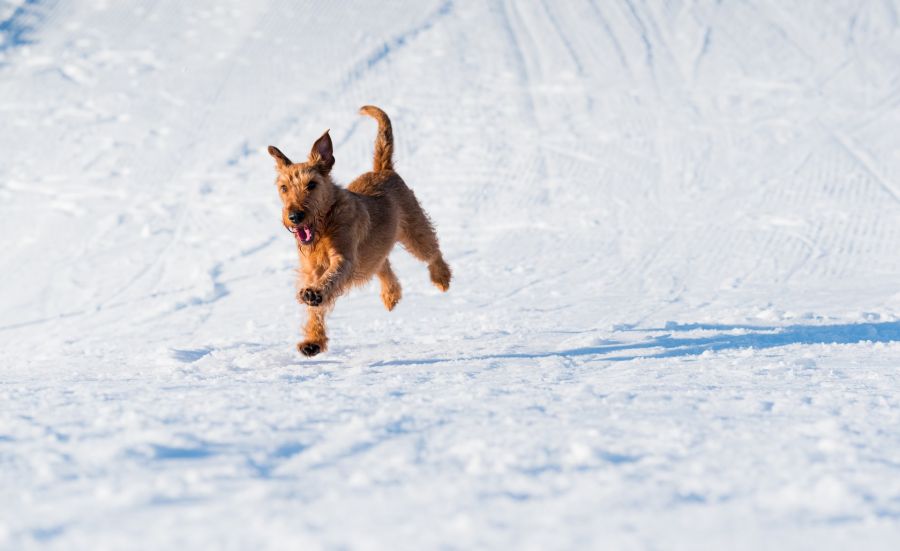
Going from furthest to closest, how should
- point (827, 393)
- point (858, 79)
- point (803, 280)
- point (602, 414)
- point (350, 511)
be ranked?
point (858, 79) → point (803, 280) → point (827, 393) → point (602, 414) → point (350, 511)

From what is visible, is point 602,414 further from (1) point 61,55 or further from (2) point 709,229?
(1) point 61,55

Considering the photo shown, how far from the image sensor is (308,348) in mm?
4203

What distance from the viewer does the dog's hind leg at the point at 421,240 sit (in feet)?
17.9

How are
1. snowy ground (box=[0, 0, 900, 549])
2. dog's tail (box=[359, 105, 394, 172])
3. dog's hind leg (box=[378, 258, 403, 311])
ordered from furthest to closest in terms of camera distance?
dog's hind leg (box=[378, 258, 403, 311]) → dog's tail (box=[359, 105, 394, 172]) → snowy ground (box=[0, 0, 900, 549])

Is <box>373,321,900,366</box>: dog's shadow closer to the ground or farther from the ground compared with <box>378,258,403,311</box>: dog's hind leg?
closer to the ground

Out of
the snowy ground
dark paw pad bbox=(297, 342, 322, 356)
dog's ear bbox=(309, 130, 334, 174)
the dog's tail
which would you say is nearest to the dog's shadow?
the snowy ground

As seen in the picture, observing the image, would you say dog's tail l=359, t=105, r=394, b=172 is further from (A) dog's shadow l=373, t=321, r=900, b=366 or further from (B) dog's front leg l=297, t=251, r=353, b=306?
(A) dog's shadow l=373, t=321, r=900, b=366

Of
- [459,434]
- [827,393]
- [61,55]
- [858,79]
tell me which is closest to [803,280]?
[827,393]

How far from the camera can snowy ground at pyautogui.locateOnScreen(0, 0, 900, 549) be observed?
6.23 feet

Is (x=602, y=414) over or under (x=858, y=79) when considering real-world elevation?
under

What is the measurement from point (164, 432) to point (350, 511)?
0.76 meters

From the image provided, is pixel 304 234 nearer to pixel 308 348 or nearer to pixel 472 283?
pixel 308 348

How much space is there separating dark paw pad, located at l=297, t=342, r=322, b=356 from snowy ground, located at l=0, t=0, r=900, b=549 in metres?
0.07

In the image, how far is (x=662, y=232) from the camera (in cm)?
814
